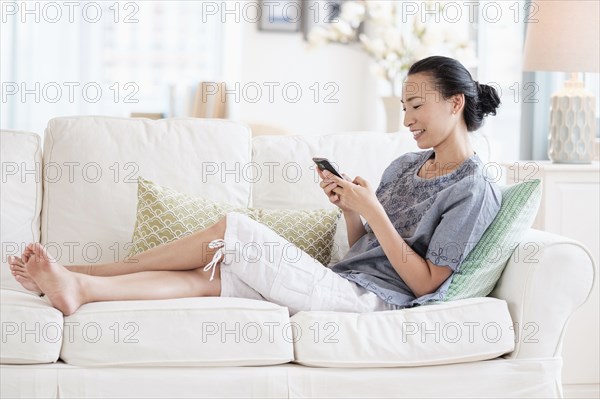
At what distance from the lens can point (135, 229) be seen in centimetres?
278

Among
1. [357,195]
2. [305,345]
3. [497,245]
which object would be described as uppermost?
[357,195]

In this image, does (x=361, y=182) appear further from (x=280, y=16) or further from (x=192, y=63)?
(x=192, y=63)

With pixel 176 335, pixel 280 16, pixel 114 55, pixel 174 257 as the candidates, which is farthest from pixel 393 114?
pixel 114 55

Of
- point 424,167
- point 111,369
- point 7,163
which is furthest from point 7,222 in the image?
point 424,167

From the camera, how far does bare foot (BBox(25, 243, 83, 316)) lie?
2.30 m

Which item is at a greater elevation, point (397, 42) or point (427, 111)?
point (397, 42)

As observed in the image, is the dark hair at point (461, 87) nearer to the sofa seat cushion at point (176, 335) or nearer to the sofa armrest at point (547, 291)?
the sofa armrest at point (547, 291)

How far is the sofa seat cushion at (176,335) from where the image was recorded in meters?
2.28

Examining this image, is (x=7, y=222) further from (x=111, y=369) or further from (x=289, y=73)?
(x=289, y=73)

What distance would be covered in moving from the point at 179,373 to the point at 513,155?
8.48 feet

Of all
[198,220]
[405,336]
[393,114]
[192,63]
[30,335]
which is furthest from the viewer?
[192,63]

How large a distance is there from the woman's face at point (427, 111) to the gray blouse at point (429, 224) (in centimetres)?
11

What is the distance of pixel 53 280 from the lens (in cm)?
231

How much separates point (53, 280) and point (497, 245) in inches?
45.7
